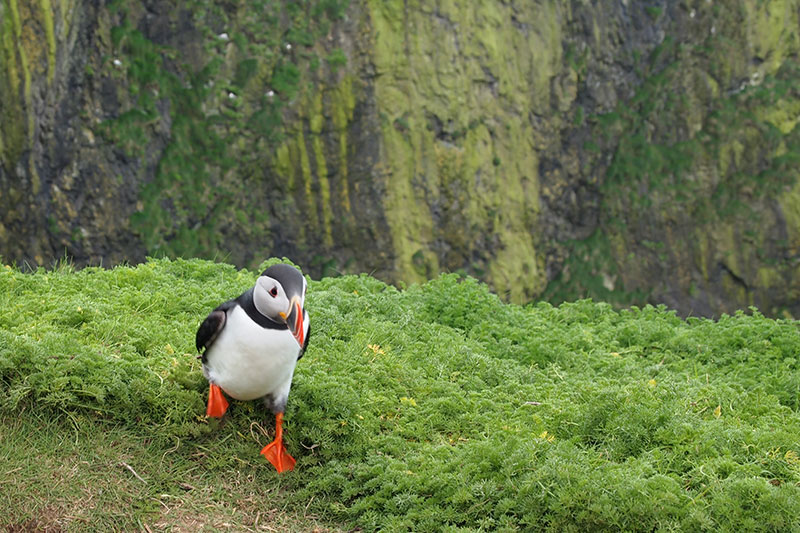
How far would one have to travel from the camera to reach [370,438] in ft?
15.9

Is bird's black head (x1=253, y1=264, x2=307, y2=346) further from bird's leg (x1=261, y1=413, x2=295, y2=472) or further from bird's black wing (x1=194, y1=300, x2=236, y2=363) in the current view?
bird's leg (x1=261, y1=413, x2=295, y2=472)

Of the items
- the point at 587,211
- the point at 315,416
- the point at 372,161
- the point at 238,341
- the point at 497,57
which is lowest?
the point at 587,211

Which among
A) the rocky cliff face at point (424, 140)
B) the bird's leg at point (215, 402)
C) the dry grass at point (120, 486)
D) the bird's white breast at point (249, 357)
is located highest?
the bird's white breast at point (249, 357)

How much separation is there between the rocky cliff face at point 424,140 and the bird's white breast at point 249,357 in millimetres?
19044

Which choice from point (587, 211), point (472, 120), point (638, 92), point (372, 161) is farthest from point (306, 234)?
point (638, 92)

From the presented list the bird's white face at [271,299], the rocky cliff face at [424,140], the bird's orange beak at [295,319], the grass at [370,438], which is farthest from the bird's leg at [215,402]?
the rocky cliff face at [424,140]

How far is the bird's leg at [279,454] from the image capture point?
15.3ft

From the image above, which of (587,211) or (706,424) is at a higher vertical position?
(706,424)

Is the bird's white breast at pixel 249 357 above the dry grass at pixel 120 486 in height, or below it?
above

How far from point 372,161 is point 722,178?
1632 cm

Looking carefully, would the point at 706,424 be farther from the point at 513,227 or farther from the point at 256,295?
the point at 513,227

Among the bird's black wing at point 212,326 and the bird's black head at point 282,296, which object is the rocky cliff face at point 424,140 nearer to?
the bird's black wing at point 212,326

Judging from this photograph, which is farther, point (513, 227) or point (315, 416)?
point (513, 227)

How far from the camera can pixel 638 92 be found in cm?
3628
